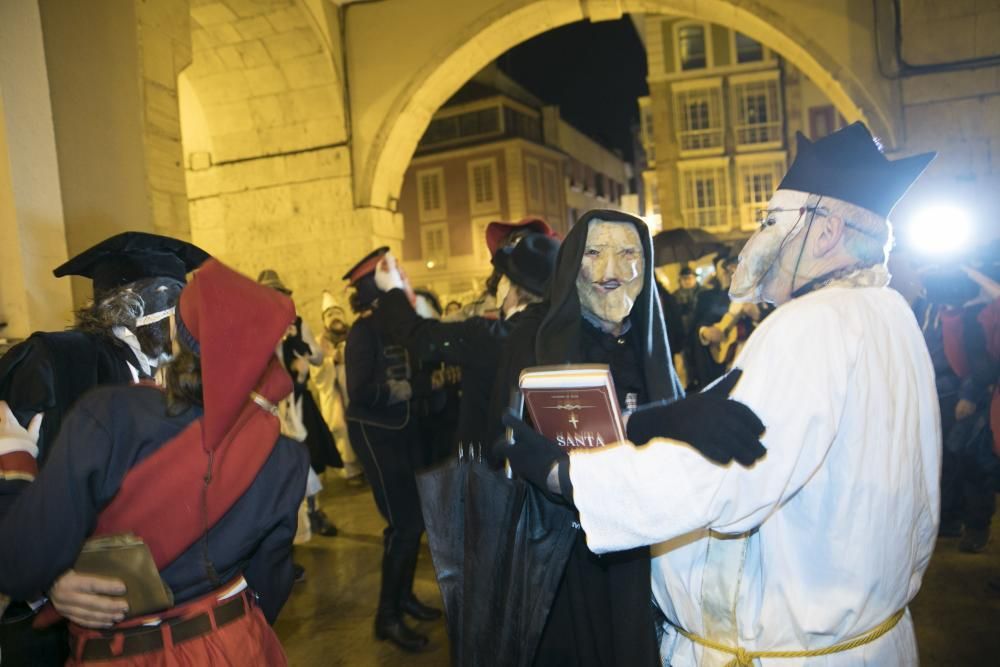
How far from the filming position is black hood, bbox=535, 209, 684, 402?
218 cm

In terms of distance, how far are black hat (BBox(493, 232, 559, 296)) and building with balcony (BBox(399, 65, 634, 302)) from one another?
30358 mm

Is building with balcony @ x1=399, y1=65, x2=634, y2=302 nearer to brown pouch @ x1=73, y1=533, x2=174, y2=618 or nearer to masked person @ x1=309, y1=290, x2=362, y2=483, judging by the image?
masked person @ x1=309, y1=290, x2=362, y2=483

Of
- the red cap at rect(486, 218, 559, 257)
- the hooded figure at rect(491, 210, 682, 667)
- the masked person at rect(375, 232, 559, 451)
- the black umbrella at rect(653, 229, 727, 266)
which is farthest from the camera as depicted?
the black umbrella at rect(653, 229, 727, 266)

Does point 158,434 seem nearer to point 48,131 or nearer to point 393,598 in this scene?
point 393,598

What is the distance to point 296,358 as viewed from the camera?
6117 millimetres

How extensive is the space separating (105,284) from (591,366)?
1.83m

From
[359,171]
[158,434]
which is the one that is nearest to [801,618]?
[158,434]

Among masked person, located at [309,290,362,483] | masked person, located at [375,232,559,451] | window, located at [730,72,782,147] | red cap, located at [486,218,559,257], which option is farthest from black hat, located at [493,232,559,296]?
window, located at [730,72,782,147]

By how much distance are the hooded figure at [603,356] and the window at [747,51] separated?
27659 millimetres

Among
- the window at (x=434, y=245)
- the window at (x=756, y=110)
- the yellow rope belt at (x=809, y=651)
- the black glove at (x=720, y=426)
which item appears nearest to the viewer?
the black glove at (x=720, y=426)

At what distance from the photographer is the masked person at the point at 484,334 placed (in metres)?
3.20

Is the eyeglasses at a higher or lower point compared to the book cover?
higher

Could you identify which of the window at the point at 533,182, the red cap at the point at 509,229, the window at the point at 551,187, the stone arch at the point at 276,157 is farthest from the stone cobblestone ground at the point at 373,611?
the window at the point at 551,187

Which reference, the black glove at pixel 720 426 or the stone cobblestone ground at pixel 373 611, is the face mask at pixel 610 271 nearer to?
the black glove at pixel 720 426
